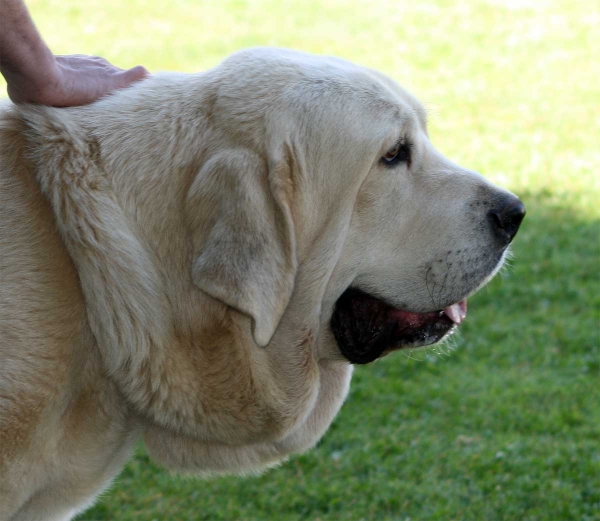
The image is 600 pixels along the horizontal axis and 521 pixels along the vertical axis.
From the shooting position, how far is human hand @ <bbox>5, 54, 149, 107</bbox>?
3049mm

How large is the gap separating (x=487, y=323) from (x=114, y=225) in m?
4.31

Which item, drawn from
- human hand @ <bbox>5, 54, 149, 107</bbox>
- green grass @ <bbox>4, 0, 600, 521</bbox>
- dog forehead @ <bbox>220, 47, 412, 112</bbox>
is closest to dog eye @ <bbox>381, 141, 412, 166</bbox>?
dog forehead @ <bbox>220, 47, 412, 112</bbox>

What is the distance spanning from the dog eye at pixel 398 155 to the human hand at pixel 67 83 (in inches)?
37.2

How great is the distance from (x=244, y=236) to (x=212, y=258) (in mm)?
124

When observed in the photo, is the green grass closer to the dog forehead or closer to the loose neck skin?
the dog forehead

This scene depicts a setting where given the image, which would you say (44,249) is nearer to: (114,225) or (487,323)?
(114,225)

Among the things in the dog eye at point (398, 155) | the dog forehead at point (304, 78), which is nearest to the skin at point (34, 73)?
the dog forehead at point (304, 78)

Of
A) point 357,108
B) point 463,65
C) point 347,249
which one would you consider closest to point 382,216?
point 347,249

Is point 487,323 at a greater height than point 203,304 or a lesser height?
lesser

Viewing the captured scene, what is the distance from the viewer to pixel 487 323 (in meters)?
6.59

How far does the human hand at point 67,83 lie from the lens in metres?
3.05

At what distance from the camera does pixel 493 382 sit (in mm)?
5766

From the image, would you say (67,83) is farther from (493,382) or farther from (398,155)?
(493,382)

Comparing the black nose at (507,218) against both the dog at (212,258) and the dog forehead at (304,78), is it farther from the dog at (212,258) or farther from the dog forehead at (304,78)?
the dog forehead at (304,78)
